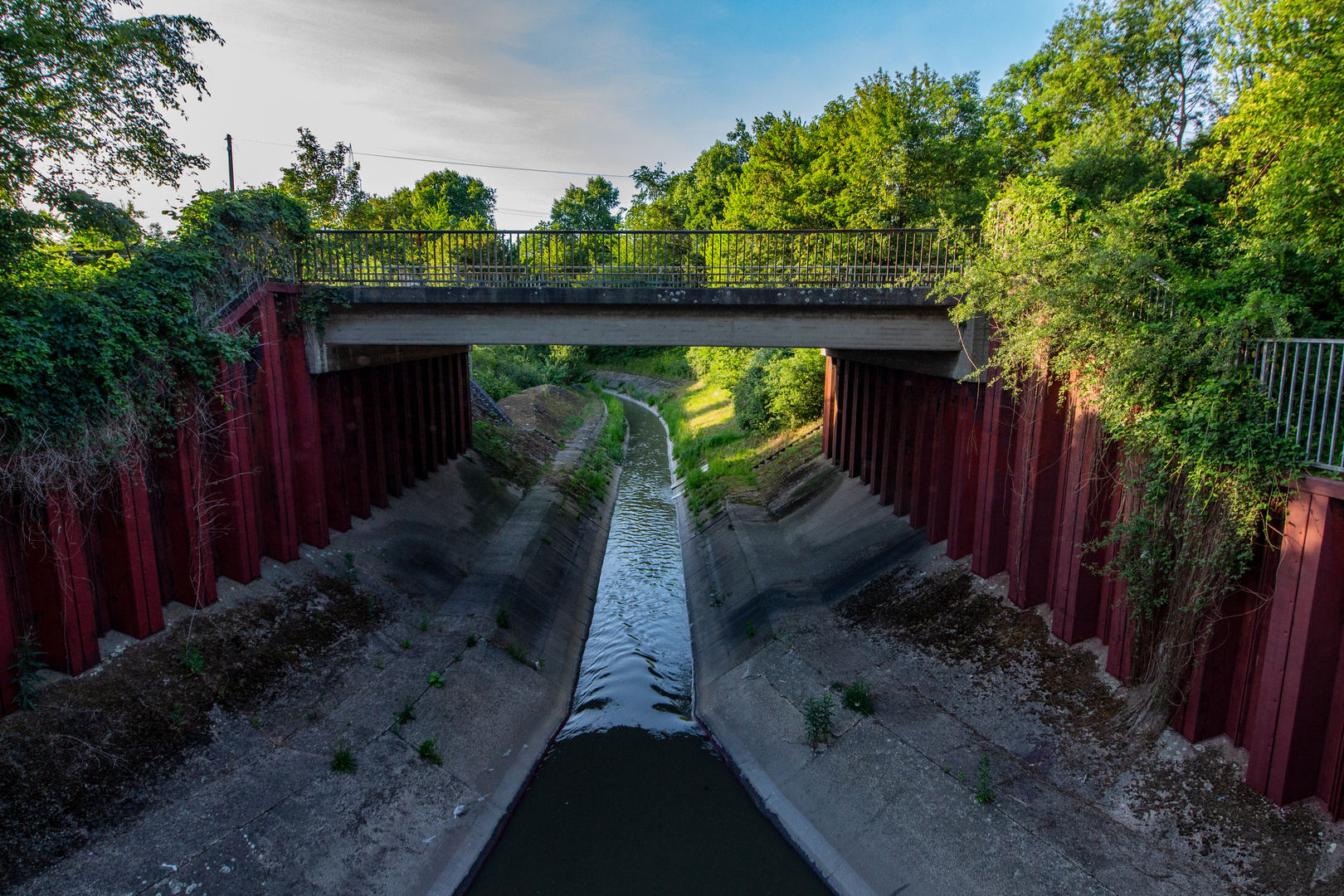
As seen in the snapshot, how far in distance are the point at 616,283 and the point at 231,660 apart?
1021 cm

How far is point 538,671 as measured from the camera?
583 inches

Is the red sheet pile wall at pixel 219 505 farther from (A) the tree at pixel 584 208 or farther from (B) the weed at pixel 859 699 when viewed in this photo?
(A) the tree at pixel 584 208

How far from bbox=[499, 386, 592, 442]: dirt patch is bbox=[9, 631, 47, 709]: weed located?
82.7ft

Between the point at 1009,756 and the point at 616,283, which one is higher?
the point at 616,283

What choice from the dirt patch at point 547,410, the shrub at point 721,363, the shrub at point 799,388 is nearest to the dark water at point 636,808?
the shrub at point 799,388

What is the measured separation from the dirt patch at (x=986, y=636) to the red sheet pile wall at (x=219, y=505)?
472 inches

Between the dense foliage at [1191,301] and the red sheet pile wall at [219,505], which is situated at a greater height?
the dense foliage at [1191,301]

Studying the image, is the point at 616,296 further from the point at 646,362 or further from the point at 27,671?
the point at 646,362

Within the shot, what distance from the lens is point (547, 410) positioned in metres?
42.1

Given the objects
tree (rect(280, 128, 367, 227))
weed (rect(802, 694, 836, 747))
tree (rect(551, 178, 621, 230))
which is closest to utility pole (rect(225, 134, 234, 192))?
tree (rect(280, 128, 367, 227))

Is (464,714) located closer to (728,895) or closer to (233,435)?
(728,895)

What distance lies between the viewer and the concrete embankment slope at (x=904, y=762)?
860 cm

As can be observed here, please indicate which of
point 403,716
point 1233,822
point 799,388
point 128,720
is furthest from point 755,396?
point 128,720

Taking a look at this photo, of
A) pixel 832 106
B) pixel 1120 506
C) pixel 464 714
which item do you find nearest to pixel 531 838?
pixel 464 714
